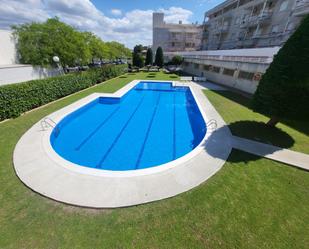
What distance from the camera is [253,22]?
24.8m

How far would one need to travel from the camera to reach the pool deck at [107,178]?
441 cm

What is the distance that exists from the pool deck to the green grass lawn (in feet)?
0.80

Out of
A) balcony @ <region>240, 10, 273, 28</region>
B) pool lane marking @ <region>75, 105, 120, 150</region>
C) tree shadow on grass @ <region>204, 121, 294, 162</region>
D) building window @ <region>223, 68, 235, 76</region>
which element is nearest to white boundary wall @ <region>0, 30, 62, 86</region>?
pool lane marking @ <region>75, 105, 120, 150</region>

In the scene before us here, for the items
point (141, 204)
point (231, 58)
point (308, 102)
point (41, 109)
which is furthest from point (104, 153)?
point (231, 58)

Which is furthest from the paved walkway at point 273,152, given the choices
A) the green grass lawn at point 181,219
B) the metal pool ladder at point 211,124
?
the metal pool ladder at point 211,124

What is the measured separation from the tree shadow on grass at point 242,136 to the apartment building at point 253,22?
17.0 metres

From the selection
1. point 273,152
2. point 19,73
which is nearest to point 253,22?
point 273,152

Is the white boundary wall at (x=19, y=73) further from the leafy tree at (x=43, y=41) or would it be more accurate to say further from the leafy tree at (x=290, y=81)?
the leafy tree at (x=290, y=81)

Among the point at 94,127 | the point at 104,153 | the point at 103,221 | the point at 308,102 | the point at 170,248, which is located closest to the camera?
the point at 170,248

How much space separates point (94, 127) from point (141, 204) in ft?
24.8

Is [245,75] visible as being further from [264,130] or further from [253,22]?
[253,22]

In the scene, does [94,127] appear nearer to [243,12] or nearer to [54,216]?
[54,216]

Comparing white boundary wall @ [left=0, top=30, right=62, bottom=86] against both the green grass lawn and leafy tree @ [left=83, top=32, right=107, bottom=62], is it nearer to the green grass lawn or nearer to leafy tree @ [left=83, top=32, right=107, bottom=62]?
leafy tree @ [left=83, top=32, right=107, bottom=62]

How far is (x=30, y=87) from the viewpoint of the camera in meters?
10.8
